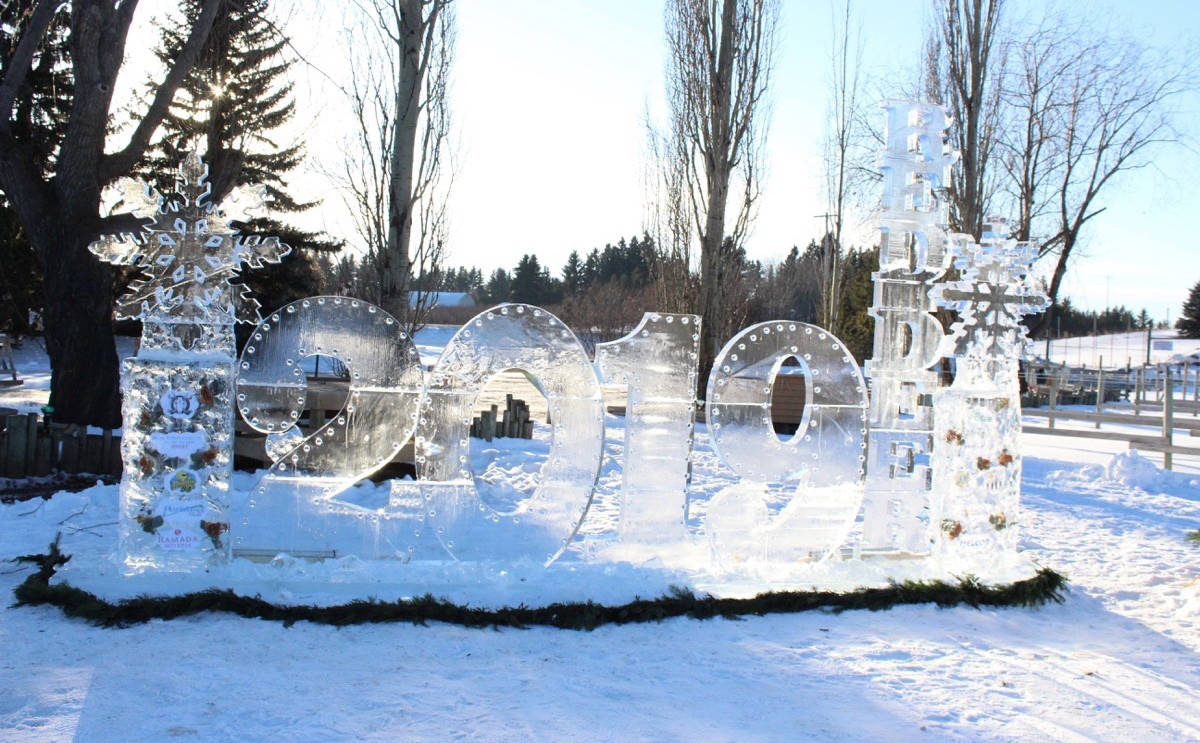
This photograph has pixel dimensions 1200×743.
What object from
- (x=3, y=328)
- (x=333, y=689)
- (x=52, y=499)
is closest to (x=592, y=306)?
(x=3, y=328)

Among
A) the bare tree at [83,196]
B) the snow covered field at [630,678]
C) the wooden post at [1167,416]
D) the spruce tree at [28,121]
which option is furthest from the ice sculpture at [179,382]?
the wooden post at [1167,416]

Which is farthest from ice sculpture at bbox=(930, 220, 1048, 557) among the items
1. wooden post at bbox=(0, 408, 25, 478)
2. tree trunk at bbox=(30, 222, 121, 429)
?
A: tree trunk at bbox=(30, 222, 121, 429)

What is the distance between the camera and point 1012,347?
5.27 m

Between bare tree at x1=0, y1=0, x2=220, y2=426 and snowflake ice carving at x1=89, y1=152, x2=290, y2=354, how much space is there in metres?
4.60

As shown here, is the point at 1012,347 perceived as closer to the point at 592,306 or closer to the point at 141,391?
the point at 141,391

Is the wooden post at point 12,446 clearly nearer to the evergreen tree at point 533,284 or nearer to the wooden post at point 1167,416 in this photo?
the wooden post at point 1167,416

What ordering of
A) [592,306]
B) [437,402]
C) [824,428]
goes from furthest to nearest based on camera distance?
1. [592,306]
2. [824,428]
3. [437,402]

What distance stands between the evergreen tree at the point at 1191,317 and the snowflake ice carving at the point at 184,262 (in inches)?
2453

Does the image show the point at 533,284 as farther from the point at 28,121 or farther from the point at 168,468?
the point at 168,468

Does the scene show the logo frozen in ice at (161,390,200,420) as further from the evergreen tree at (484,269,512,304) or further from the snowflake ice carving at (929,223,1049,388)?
the evergreen tree at (484,269,512,304)

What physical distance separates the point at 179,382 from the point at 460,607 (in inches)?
76.2

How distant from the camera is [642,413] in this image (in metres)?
5.11

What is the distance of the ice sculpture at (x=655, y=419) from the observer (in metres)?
5.08

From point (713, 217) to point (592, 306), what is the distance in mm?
25262
